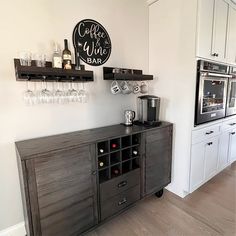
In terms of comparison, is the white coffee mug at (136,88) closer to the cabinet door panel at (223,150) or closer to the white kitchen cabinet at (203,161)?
the white kitchen cabinet at (203,161)

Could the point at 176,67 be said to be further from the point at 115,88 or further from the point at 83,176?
the point at 83,176

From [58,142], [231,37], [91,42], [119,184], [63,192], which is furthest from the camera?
[231,37]

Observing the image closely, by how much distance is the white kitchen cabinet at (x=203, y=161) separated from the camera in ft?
6.75

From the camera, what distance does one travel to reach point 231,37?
2225 mm

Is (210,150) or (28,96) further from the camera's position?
(210,150)

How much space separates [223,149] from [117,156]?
5.75 feet

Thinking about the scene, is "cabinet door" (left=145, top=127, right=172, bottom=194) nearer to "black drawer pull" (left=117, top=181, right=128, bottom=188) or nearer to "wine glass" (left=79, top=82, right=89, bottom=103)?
"black drawer pull" (left=117, top=181, right=128, bottom=188)

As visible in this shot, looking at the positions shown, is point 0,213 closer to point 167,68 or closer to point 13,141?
point 13,141

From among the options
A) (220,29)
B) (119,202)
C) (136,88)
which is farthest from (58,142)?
(220,29)

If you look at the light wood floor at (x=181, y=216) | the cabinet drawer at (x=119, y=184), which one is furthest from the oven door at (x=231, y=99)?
the cabinet drawer at (x=119, y=184)

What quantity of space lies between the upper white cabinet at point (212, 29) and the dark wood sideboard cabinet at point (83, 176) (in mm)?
979

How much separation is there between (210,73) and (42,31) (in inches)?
72.1

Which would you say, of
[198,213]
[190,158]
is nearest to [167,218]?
[198,213]

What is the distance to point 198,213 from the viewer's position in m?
1.87
